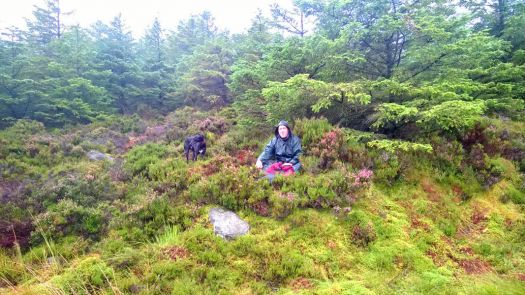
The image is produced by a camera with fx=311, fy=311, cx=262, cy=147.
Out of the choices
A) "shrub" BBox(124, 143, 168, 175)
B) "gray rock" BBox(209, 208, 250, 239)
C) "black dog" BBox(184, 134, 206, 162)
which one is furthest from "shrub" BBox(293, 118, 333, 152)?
"shrub" BBox(124, 143, 168, 175)

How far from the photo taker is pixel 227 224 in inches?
251

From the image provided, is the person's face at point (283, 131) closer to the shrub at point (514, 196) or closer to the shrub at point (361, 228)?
the shrub at point (361, 228)

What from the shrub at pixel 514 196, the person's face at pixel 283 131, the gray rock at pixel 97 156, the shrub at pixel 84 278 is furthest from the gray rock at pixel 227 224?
the gray rock at pixel 97 156

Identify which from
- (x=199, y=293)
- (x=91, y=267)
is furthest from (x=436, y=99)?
(x=91, y=267)

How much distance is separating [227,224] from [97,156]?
8.00 m

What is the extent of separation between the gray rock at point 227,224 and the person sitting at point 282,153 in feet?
5.48

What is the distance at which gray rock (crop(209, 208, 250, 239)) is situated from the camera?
616 centimetres

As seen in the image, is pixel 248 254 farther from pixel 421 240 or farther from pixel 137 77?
pixel 137 77

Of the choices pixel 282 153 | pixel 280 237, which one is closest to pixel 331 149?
pixel 282 153

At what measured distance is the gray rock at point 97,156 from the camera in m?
11.6

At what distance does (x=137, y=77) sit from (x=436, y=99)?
1745cm

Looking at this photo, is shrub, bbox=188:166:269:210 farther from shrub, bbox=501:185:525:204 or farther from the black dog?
shrub, bbox=501:185:525:204

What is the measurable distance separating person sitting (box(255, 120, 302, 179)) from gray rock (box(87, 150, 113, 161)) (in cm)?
666

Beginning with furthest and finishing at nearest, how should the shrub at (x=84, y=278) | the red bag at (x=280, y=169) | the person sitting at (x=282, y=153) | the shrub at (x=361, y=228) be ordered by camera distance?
the person sitting at (x=282, y=153) < the red bag at (x=280, y=169) < the shrub at (x=361, y=228) < the shrub at (x=84, y=278)
